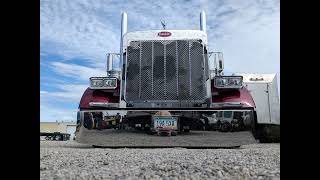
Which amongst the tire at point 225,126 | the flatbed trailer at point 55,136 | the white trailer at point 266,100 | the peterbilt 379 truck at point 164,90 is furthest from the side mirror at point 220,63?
the flatbed trailer at point 55,136

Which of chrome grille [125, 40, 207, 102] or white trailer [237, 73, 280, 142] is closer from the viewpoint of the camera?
chrome grille [125, 40, 207, 102]

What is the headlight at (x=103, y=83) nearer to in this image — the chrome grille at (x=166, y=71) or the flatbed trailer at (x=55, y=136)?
the chrome grille at (x=166, y=71)

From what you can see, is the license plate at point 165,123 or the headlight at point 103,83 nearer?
the license plate at point 165,123

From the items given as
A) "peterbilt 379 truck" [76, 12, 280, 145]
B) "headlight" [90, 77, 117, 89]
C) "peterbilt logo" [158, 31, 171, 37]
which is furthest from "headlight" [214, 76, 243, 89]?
"headlight" [90, 77, 117, 89]

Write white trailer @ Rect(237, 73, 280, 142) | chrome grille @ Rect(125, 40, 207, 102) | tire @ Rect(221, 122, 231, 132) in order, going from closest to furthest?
tire @ Rect(221, 122, 231, 132) < chrome grille @ Rect(125, 40, 207, 102) < white trailer @ Rect(237, 73, 280, 142)

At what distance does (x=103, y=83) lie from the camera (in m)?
7.71

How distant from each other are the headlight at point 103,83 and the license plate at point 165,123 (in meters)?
1.16

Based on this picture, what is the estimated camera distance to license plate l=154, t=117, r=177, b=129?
7.15 metres

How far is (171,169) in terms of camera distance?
14.2 feet

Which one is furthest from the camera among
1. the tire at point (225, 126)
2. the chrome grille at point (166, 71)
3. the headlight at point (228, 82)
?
the chrome grille at point (166, 71)

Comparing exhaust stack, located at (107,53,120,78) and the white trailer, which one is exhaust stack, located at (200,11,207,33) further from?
the white trailer

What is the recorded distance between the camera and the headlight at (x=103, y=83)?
770 centimetres

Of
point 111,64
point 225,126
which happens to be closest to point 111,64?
point 111,64
